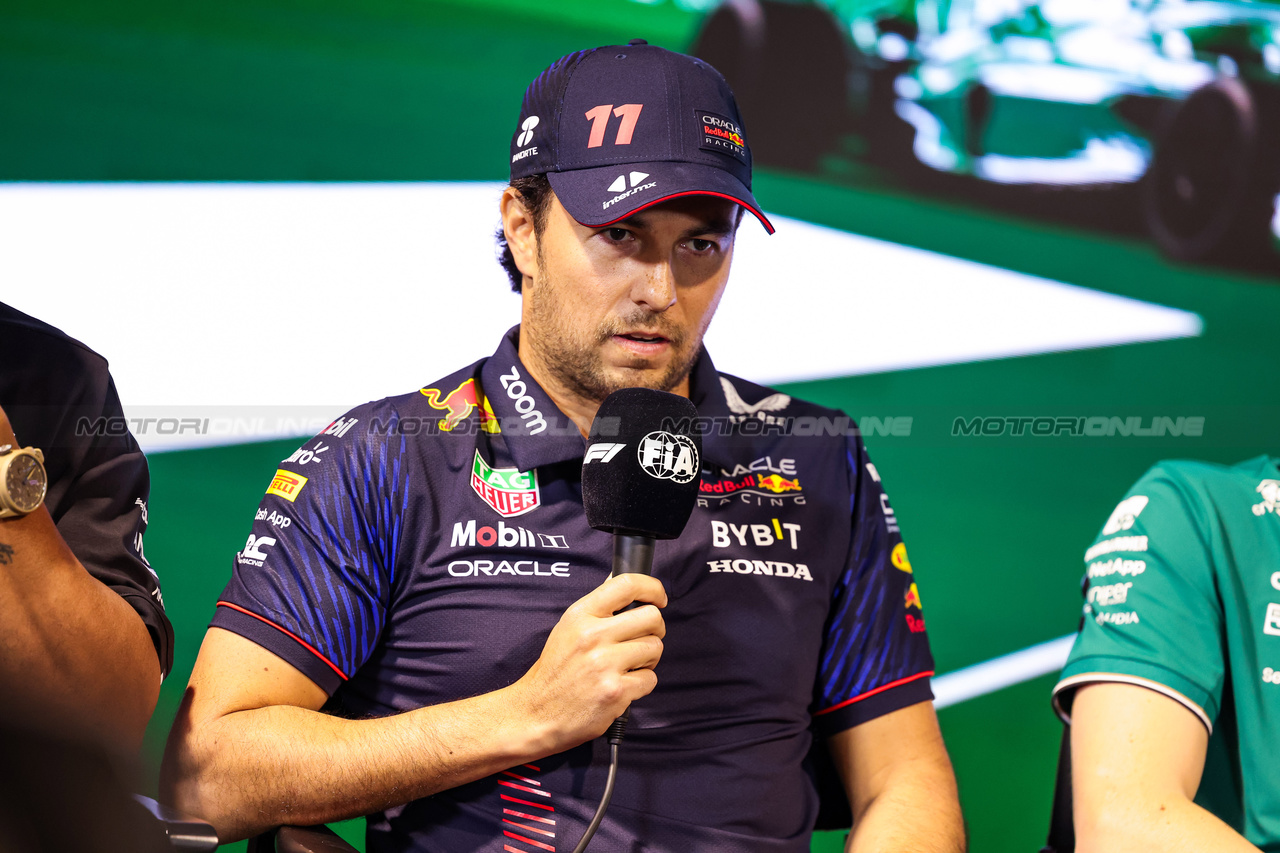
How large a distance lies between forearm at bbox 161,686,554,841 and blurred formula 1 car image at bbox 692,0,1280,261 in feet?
4.86

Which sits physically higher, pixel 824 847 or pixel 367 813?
pixel 367 813

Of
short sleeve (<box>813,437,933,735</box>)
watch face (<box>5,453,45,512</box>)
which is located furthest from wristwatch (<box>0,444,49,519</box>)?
short sleeve (<box>813,437,933,735</box>)

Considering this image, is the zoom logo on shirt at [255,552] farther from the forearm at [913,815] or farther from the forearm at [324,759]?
Answer: the forearm at [913,815]

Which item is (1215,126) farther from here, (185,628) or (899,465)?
(185,628)

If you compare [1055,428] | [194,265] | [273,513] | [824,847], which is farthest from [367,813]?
[1055,428]

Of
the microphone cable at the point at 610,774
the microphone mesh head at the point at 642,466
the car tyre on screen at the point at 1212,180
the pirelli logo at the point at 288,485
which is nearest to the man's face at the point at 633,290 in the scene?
the microphone mesh head at the point at 642,466

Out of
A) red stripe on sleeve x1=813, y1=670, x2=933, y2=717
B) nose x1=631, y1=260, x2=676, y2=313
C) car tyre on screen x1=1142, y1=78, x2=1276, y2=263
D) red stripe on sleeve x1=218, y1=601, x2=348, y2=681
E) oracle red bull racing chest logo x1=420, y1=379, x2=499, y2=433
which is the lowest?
red stripe on sleeve x1=813, y1=670, x2=933, y2=717

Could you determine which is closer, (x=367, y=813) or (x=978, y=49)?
(x=367, y=813)

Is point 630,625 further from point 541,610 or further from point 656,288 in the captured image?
point 656,288

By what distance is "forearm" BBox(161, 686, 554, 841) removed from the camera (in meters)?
1.17

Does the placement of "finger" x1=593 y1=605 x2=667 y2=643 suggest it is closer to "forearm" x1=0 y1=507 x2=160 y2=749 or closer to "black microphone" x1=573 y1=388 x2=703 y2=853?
"black microphone" x1=573 y1=388 x2=703 y2=853

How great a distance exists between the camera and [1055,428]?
251cm

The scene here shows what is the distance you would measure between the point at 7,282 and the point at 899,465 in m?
1.67

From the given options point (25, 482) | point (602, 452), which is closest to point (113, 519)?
point (25, 482)
